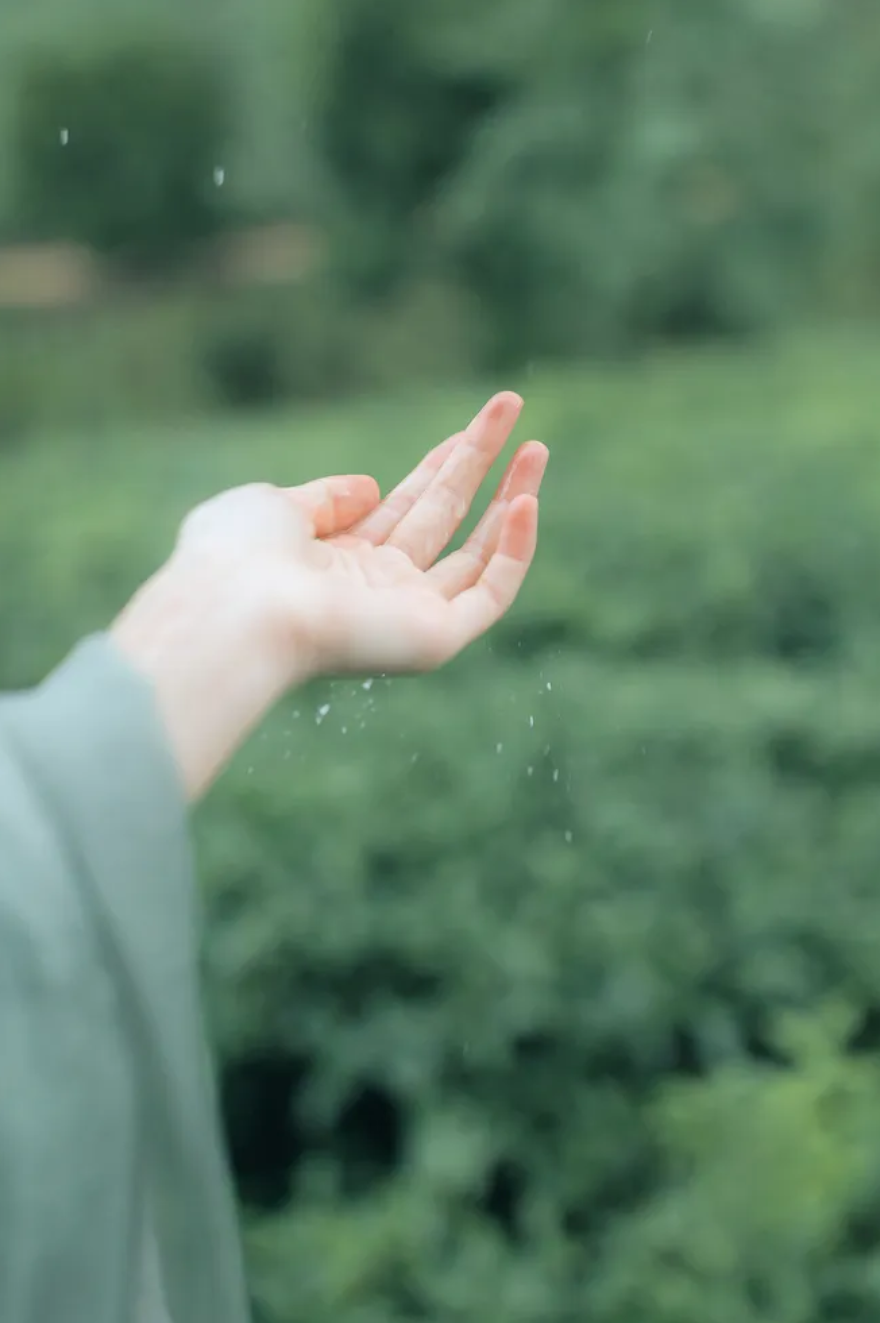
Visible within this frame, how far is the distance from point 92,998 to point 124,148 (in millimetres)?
6396

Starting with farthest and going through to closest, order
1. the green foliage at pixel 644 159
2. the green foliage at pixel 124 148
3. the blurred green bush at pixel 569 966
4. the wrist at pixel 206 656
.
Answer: the green foliage at pixel 124 148 < the green foliage at pixel 644 159 < the blurred green bush at pixel 569 966 < the wrist at pixel 206 656

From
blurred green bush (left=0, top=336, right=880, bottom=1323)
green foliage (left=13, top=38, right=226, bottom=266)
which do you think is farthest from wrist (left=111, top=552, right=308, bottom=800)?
green foliage (left=13, top=38, right=226, bottom=266)

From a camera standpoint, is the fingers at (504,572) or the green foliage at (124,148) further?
the green foliage at (124,148)

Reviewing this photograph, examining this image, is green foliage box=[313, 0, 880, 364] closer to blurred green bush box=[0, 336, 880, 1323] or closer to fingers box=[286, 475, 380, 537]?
blurred green bush box=[0, 336, 880, 1323]

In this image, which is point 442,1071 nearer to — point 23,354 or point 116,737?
point 116,737

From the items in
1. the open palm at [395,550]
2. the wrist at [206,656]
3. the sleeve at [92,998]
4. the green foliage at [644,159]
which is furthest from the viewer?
the green foliage at [644,159]

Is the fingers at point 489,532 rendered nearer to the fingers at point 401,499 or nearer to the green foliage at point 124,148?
the fingers at point 401,499

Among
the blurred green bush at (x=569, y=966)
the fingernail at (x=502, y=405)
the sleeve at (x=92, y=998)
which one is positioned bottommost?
the blurred green bush at (x=569, y=966)

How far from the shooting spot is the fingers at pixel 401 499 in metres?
1.17

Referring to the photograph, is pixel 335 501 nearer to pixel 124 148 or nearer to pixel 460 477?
pixel 460 477

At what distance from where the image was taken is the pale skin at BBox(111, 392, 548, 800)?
34.8 inches

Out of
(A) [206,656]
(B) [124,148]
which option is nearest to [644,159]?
(B) [124,148]

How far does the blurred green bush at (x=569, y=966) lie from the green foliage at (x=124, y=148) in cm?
426

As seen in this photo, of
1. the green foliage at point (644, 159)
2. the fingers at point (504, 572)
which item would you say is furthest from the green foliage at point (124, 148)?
the fingers at point (504, 572)
